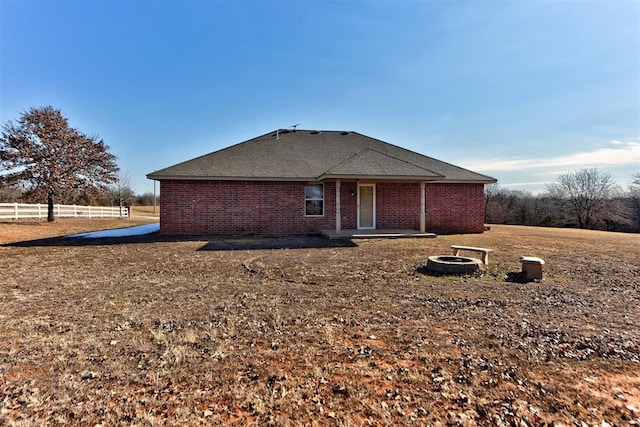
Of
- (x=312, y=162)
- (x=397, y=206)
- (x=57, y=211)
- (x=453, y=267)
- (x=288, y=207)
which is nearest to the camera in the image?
(x=453, y=267)

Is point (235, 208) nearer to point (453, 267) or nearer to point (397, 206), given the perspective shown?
point (397, 206)

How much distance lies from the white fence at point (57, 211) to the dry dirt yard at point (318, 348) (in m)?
20.3

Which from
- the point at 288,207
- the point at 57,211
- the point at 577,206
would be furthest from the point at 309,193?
the point at 577,206

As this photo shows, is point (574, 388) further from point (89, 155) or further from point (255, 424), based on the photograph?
point (89, 155)

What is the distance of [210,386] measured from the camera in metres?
2.86

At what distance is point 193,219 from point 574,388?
1327cm

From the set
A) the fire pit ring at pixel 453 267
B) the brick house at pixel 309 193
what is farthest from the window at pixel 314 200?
the fire pit ring at pixel 453 267

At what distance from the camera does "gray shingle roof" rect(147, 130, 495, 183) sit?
42.0 feet

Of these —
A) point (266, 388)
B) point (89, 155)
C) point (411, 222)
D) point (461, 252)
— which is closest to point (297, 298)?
point (266, 388)

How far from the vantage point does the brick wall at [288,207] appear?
542 inches

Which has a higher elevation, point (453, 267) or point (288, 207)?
point (288, 207)

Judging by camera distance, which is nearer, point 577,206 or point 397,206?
point 397,206

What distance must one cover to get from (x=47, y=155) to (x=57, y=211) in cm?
738

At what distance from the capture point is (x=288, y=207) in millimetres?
14484
